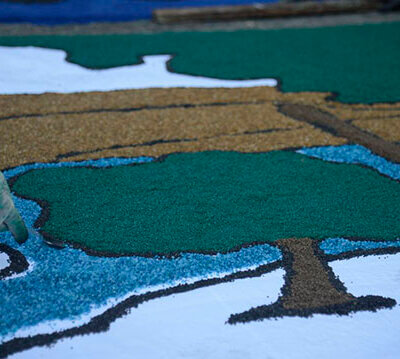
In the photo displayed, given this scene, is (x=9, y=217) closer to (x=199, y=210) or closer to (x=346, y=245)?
(x=199, y=210)

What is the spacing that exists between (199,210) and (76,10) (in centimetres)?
554

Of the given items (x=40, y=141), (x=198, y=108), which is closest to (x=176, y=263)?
(x=40, y=141)

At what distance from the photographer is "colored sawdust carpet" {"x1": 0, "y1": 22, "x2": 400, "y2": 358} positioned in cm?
193

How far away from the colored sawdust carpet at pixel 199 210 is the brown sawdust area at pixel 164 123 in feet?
0.06

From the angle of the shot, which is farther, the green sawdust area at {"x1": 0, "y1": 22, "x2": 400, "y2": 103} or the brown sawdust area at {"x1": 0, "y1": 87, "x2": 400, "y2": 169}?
the green sawdust area at {"x1": 0, "y1": 22, "x2": 400, "y2": 103}

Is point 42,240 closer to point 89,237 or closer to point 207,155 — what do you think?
point 89,237

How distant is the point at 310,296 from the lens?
82.6 inches

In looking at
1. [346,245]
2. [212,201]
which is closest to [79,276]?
[212,201]

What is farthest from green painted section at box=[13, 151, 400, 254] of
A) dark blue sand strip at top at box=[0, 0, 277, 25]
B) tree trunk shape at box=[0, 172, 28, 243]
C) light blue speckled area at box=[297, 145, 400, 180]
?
dark blue sand strip at top at box=[0, 0, 277, 25]

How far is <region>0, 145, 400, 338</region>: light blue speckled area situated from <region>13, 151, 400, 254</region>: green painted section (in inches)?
3.1

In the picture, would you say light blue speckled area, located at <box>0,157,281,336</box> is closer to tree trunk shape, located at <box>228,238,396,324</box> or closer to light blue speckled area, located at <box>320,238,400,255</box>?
tree trunk shape, located at <box>228,238,396,324</box>

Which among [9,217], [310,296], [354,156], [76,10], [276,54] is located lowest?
[310,296]

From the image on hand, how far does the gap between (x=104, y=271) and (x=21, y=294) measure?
1.11 feet

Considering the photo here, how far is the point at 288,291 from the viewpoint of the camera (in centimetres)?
212
